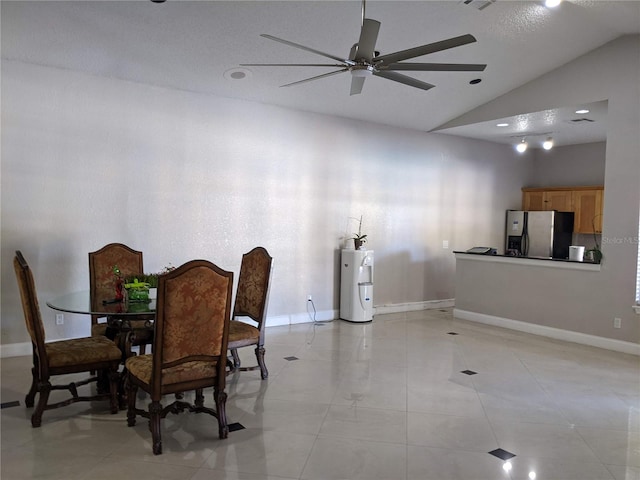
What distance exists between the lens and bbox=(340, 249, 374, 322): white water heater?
249 inches

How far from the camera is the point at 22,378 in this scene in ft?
12.8

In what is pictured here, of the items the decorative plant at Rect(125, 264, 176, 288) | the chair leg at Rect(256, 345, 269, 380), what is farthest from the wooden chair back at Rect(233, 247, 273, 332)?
the decorative plant at Rect(125, 264, 176, 288)

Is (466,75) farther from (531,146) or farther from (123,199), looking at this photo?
(123,199)

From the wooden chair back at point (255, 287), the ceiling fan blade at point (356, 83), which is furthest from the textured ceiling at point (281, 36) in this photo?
the wooden chair back at point (255, 287)

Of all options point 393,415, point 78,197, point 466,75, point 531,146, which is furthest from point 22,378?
point 531,146

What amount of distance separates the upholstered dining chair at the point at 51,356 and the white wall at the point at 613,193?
4988mm

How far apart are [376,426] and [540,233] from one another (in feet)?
20.3

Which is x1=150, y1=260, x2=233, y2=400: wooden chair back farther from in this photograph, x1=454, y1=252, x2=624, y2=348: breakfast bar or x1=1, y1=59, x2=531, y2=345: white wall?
x1=454, y1=252, x2=624, y2=348: breakfast bar

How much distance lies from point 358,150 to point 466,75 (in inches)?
70.6

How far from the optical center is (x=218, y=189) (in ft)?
18.4

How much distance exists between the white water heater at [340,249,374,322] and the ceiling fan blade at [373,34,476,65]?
3421 mm

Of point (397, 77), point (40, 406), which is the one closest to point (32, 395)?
point (40, 406)

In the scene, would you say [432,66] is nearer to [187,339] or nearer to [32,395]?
[187,339]

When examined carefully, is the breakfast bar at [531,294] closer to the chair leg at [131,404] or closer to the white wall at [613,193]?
the white wall at [613,193]
